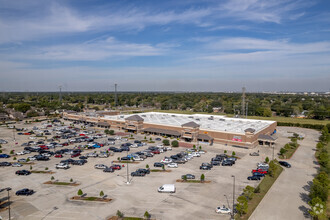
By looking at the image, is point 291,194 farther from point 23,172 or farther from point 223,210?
point 23,172

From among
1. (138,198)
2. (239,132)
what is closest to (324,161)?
(239,132)

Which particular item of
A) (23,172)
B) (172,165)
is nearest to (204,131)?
(172,165)

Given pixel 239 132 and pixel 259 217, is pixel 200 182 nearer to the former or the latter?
pixel 259 217

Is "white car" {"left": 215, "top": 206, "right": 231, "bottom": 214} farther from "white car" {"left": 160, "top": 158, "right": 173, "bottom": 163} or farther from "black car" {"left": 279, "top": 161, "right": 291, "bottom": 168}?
"black car" {"left": 279, "top": 161, "right": 291, "bottom": 168}

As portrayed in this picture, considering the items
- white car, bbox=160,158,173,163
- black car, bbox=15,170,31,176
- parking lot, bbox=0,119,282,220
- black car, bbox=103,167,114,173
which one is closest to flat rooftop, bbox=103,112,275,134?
parking lot, bbox=0,119,282,220

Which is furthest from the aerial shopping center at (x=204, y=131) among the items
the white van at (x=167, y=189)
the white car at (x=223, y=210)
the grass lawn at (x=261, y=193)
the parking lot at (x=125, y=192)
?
the white car at (x=223, y=210)

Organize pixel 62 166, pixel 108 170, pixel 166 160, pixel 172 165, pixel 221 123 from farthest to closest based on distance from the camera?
pixel 221 123 → pixel 166 160 → pixel 172 165 → pixel 62 166 → pixel 108 170

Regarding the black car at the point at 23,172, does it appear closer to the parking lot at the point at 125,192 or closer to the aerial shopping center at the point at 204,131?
the parking lot at the point at 125,192
